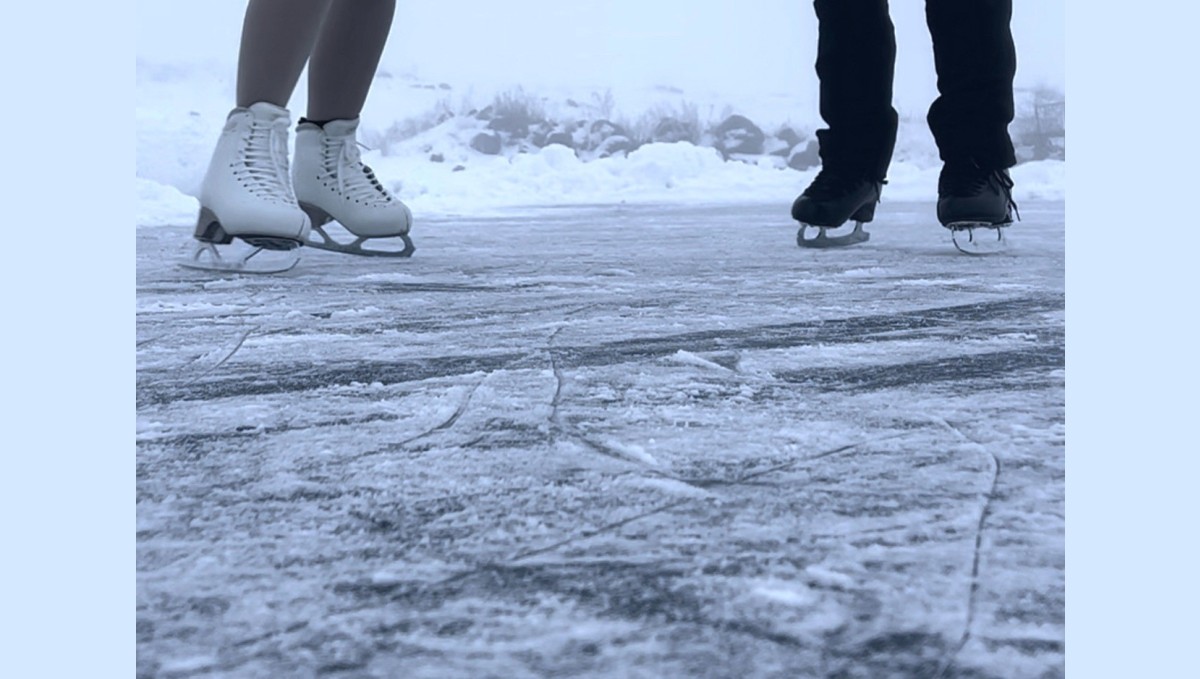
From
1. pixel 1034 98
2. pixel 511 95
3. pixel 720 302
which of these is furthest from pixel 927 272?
pixel 511 95

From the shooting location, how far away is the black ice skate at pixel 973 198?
191 centimetres

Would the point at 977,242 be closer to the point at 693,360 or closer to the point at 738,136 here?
the point at 693,360

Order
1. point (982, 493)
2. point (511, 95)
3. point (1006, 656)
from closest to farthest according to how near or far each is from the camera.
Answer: point (1006, 656)
point (982, 493)
point (511, 95)

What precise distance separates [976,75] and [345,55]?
109 cm

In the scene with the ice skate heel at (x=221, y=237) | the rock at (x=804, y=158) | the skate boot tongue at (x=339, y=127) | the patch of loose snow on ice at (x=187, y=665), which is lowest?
the patch of loose snow on ice at (x=187, y=665)

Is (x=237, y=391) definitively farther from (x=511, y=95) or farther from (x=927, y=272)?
(x=511, y=95)

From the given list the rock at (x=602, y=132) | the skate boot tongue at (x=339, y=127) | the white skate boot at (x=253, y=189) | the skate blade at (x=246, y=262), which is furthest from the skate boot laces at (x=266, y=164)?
the rock at (x=602, y=132)

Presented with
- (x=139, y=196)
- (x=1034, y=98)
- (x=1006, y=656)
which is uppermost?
(x=1034, y=98)

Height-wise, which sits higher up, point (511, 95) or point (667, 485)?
point (511, 95)

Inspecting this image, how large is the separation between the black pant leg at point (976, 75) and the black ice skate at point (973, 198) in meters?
0.02

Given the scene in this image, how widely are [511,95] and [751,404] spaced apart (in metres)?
9.02

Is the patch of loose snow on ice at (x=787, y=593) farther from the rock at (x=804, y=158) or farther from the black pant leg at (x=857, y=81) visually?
the rock at (x=804, y=158)

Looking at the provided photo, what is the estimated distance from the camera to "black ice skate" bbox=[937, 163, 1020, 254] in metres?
1.91

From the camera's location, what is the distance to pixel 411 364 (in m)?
0.92
